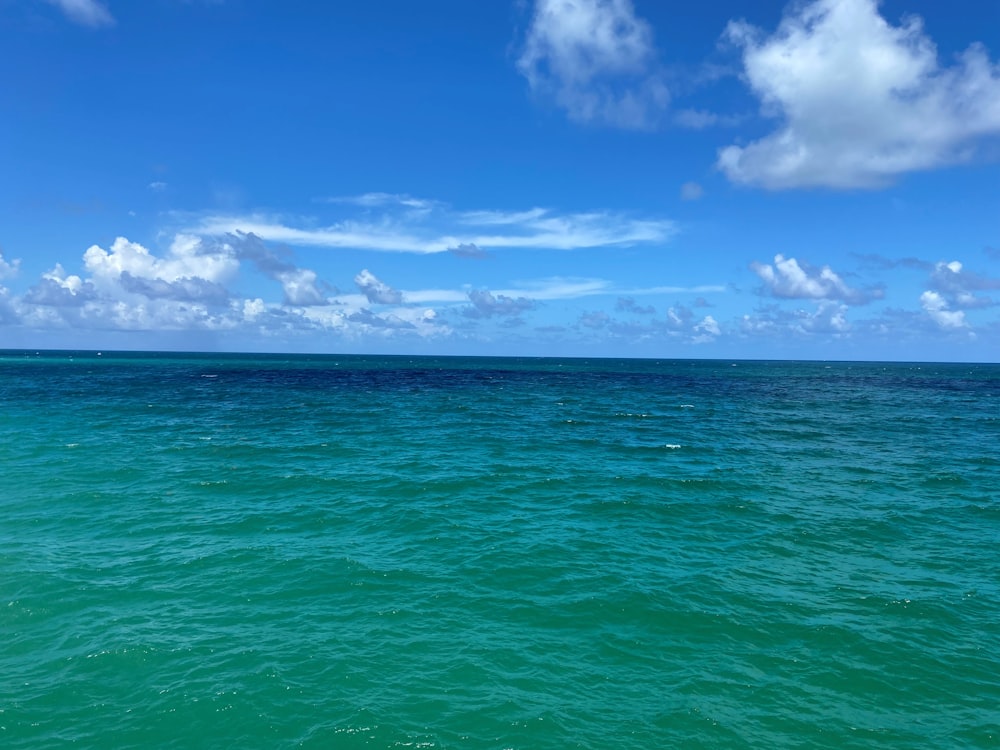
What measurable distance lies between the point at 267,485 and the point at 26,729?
72.5ft

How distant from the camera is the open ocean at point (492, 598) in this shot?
15.0 m

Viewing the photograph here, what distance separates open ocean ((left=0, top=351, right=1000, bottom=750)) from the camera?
15.0m

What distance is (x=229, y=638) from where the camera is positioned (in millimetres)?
18297

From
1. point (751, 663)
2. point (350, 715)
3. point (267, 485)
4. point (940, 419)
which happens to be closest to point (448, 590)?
point (350, 715)

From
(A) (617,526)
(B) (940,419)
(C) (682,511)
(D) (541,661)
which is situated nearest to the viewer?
(D) (541,661)

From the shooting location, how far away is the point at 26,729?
14148 mm

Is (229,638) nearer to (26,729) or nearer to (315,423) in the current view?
(26,729)

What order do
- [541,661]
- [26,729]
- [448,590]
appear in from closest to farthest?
1. [26,729]
2. [541,661]
3. [448,590]

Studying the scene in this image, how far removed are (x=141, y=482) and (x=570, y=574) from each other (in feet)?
92.4

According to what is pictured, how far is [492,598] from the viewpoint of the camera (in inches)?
853

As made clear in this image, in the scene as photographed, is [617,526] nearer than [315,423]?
Yes

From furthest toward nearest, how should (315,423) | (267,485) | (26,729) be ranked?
(315,423)
(267,485)
(26,729)

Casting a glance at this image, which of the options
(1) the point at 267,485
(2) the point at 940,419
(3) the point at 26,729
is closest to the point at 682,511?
(1) the point at 267,485

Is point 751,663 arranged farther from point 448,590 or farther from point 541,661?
point 448,590
